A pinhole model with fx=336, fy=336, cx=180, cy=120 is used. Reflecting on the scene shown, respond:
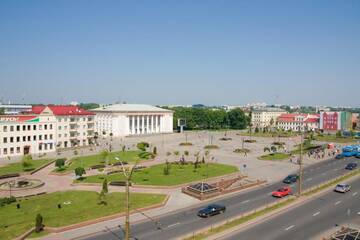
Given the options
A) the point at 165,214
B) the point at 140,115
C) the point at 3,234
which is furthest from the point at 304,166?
the point at 140,115

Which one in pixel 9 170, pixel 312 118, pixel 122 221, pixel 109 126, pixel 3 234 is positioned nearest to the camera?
pixel 3 234

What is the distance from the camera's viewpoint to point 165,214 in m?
39.3

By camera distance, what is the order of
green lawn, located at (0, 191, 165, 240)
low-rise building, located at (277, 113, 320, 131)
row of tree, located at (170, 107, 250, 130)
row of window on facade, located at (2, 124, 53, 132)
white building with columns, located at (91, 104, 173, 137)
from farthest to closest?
low-rise building, located at (277, 113, 320, 131)
row of tree, located at (170, 107, 250, 130)
white building with columns, located at (91, 104, 173, 137)
row of window on facade, located at (2, 124, 53, 132)
green lawn, located at (0, 191, 165, 240)

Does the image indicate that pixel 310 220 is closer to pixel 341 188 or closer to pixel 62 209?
pixel 341 188

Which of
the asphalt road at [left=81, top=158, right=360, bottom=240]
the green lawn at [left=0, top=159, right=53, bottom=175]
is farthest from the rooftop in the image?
the asphalt road at [left=81, top=158, right=360, bottom=240]

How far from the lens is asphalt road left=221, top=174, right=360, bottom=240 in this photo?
31781 mm

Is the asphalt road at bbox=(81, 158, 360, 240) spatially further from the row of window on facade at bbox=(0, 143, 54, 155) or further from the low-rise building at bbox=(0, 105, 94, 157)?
the low-rise building at bbox=(0, 105, 94, 157)

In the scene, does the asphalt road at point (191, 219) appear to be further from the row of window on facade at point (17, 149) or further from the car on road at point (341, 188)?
the row of window on facade at point (17, 149)

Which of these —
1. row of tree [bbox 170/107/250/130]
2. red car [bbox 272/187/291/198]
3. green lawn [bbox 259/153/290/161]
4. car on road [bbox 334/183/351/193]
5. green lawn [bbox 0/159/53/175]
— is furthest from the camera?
row of tree [bbox 170/107/250/130]

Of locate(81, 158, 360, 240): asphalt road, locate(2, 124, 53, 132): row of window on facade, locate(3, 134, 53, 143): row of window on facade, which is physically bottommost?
locate(81, 158, 360, 240): asphalt road

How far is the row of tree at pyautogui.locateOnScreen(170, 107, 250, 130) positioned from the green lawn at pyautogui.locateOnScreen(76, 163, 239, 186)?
102m

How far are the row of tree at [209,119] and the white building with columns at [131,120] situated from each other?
55.6ft

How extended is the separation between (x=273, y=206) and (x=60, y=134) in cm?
7479

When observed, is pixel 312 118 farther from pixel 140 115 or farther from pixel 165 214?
pixel 165 214
